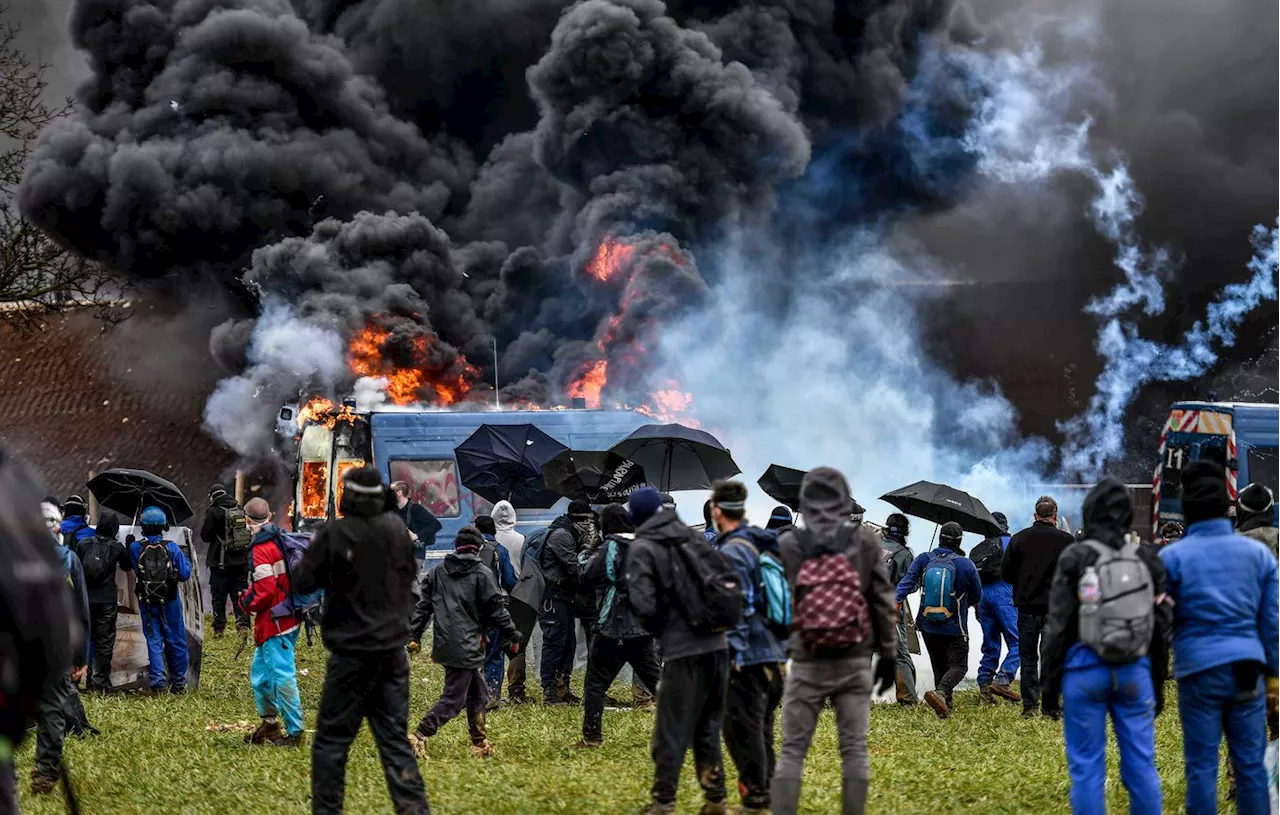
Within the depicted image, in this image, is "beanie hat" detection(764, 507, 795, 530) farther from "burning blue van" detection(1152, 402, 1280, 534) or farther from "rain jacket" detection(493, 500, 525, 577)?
"burning blue van" detection(1152, 402, 1280, 534)

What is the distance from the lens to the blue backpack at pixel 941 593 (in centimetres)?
1102

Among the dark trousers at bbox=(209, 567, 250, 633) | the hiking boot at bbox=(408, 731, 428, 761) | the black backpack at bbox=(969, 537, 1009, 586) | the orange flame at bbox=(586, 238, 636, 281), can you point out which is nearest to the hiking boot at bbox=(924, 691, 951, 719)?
the black backpack at bbox=(969, 537, 1009, 586)

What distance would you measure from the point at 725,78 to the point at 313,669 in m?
22.9

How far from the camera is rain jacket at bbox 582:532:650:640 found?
8977mm

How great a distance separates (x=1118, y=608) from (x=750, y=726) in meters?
1.99

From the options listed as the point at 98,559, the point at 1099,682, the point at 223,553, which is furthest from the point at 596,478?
the point at 1099,682

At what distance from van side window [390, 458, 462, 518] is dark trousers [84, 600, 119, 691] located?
554 cm

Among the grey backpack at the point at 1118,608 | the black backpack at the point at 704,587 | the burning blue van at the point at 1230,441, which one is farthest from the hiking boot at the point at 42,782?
the burning blue van at the point at 1230,441

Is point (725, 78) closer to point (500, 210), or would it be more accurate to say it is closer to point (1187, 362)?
point (500, 210)

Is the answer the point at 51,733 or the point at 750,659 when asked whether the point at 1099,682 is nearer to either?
the point at 750,659

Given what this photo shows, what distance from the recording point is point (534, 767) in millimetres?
8555

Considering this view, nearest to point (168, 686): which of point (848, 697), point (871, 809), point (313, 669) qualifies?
point (313, 669)

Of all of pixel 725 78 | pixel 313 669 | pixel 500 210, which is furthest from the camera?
pixel 500 210

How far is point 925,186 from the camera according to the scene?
124ft
